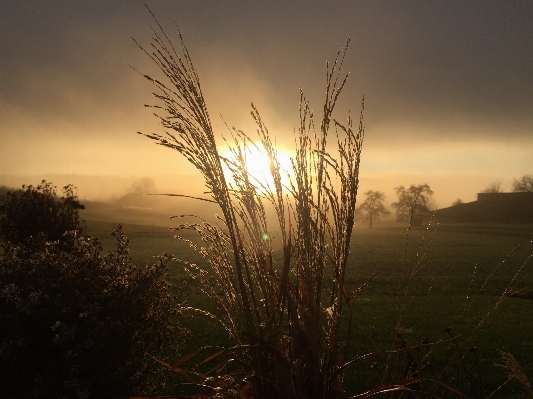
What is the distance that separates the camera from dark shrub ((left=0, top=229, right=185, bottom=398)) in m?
3.11

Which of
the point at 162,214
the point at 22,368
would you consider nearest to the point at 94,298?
the point at 22,368

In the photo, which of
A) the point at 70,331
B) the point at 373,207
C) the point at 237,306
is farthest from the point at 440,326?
the point at 373,207

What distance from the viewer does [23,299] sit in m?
3.29

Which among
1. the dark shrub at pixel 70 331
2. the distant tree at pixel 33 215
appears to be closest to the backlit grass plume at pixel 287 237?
the dark shrub at pixel 70 331

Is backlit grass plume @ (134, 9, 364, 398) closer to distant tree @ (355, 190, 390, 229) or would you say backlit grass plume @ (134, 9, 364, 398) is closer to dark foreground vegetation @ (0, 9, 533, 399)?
dark foreground vegetation @ (0, 9, 533, 399)

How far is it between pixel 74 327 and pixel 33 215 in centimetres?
526

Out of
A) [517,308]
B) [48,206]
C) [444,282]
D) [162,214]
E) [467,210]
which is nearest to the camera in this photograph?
[48,206]

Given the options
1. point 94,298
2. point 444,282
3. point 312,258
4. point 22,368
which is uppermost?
point 312,258

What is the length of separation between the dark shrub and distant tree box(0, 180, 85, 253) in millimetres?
4150

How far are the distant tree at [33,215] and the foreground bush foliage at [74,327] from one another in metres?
4.02

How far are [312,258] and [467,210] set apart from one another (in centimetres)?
8367

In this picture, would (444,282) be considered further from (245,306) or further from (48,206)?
(245,306)

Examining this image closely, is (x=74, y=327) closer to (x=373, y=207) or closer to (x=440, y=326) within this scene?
(x=440, y=326)

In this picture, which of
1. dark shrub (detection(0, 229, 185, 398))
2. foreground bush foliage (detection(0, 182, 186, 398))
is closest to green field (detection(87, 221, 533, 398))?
foreground bush foliage (detection(0, 182, 186, 398))
